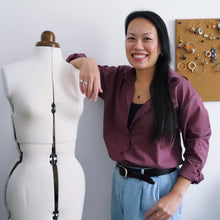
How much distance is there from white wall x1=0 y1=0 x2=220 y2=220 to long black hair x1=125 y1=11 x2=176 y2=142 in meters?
0.32

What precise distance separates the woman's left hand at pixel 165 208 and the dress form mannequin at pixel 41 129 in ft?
1.18

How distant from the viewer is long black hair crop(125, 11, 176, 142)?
3.85ft

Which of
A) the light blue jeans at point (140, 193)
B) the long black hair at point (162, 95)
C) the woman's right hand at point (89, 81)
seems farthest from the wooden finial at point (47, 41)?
the light blue jeans at point (140, 193)

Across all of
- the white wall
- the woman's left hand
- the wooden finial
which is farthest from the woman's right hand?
the woman's left hand

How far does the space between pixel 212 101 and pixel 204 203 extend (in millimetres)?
667

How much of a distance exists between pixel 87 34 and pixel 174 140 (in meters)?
0.79

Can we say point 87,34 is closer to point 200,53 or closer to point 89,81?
point 89,81

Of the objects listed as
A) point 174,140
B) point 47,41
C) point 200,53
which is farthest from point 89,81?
point 200,53

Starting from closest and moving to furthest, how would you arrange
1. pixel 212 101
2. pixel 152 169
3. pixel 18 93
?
1. pixel 18 93
2. pixel 152 169
3. pixel 212 101

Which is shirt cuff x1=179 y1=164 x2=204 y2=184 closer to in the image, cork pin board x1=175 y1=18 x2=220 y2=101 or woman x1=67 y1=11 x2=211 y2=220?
woman x1=67 y1=11 x2=211 y2=220

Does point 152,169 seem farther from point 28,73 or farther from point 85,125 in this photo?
point 28,73

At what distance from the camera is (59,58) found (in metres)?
1.12

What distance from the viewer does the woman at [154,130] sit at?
1.18 meters

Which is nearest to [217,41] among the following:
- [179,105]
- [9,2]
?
[179,105]
